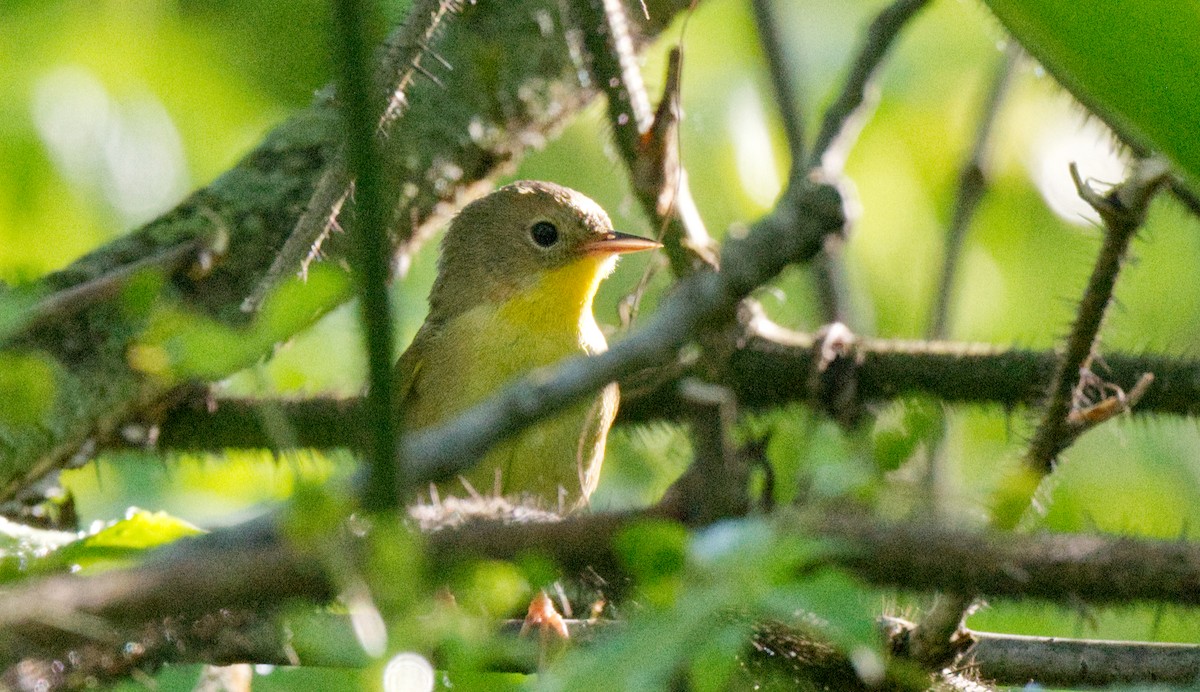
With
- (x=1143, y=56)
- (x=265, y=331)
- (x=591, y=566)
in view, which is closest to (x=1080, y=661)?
(x=591, y=566)

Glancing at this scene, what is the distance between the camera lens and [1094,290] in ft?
9.70

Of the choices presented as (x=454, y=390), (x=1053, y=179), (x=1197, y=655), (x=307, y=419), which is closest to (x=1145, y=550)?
(x=1197, y=655)

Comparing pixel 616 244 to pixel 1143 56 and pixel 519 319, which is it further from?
pixel 1143 56

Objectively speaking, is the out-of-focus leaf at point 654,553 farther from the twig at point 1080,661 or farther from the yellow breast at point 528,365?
the yellow breast at point 528,365

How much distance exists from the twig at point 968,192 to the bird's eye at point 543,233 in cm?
161

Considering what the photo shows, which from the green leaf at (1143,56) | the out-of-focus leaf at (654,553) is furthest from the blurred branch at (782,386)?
the green leaf at (1143,56)

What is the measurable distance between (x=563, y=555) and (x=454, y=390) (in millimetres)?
3099

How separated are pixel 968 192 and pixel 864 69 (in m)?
1.55

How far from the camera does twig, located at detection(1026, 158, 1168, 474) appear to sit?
2662 millimetres

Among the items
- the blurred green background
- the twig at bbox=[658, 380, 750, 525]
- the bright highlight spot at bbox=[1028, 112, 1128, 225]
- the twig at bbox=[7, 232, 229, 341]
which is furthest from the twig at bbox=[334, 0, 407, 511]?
the bright highlight spot at bbox=[1028, 112, 1128, 225]

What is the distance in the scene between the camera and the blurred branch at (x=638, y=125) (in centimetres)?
399

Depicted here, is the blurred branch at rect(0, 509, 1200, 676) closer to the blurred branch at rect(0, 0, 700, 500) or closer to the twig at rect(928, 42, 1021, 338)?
the blurred branch at rect(0, 0, 700, 500)

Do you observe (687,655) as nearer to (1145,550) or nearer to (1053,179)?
(1145,550)

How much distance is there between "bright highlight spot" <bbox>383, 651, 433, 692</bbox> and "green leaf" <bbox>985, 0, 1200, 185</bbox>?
1.00 m
